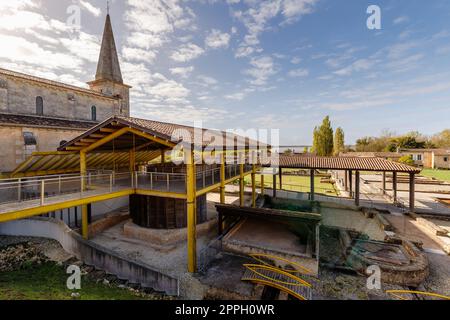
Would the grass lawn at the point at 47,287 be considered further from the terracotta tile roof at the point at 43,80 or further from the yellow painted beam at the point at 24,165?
the terracotta tile roof at the point at 43,80

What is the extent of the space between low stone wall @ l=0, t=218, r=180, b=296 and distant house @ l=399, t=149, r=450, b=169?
172ft

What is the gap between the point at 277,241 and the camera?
10.7m

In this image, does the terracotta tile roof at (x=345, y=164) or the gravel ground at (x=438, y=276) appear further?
the terracotta tile roof at (x=345, y=164)

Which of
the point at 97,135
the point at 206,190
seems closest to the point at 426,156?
the point at 206,190

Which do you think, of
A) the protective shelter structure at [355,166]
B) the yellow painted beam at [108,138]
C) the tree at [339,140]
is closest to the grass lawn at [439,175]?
the tree at [339,140]

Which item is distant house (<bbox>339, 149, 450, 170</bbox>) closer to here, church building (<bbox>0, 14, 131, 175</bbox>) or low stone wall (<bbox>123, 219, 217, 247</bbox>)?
low stone wall (<bbox>123, 219, 217, 247</bbox>)

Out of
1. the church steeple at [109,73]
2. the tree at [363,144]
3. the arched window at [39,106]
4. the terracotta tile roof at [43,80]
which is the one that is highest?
the church steeple at [109,73]

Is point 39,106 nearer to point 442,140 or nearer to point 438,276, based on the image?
point 438,276

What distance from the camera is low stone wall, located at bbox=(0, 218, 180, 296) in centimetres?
811

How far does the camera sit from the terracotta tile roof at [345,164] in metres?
16.5

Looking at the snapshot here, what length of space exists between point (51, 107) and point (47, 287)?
18.6 m

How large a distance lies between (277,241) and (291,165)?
9764mm

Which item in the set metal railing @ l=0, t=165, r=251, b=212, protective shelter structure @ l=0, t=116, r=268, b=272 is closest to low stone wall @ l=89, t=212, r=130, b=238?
protective shelter structure @ l=0, t=116, r=268, b=272

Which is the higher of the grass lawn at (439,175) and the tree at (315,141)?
the tree at (315,141)
